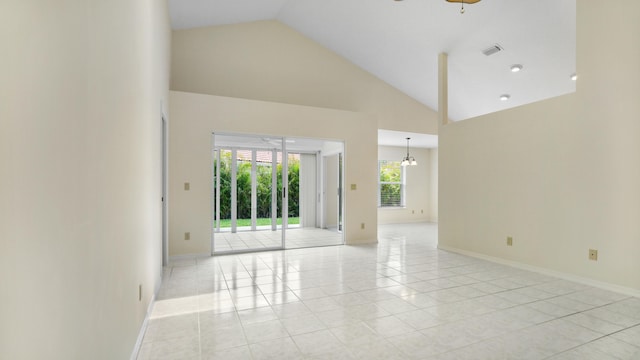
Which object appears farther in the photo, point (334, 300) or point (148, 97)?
point (334, 300)

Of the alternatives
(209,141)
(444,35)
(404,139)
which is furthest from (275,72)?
(404,139)

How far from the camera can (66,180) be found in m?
1.08

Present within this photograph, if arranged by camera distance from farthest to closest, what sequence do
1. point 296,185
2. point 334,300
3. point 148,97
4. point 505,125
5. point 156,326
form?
point 296,185
point 505,125
point 334,300
point 148,97
point 156,326

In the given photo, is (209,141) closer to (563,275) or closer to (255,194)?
(255,194)

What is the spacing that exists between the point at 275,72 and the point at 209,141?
2.18 meters

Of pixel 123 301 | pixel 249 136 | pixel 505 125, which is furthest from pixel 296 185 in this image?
pixel 123 301

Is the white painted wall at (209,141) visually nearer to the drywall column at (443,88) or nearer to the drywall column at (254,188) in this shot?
the drywall column at (254,188)

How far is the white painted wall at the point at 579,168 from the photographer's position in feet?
11.4

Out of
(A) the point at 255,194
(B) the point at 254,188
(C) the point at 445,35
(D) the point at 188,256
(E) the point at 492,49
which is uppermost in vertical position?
(C) the point at 445,35

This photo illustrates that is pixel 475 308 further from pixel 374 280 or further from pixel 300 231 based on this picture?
pixel 300 231

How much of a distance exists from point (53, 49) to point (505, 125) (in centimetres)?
532

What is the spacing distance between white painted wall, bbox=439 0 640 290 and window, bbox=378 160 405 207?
509 centimetres

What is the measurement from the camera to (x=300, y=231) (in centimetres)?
801

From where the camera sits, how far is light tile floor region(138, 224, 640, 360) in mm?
2309
